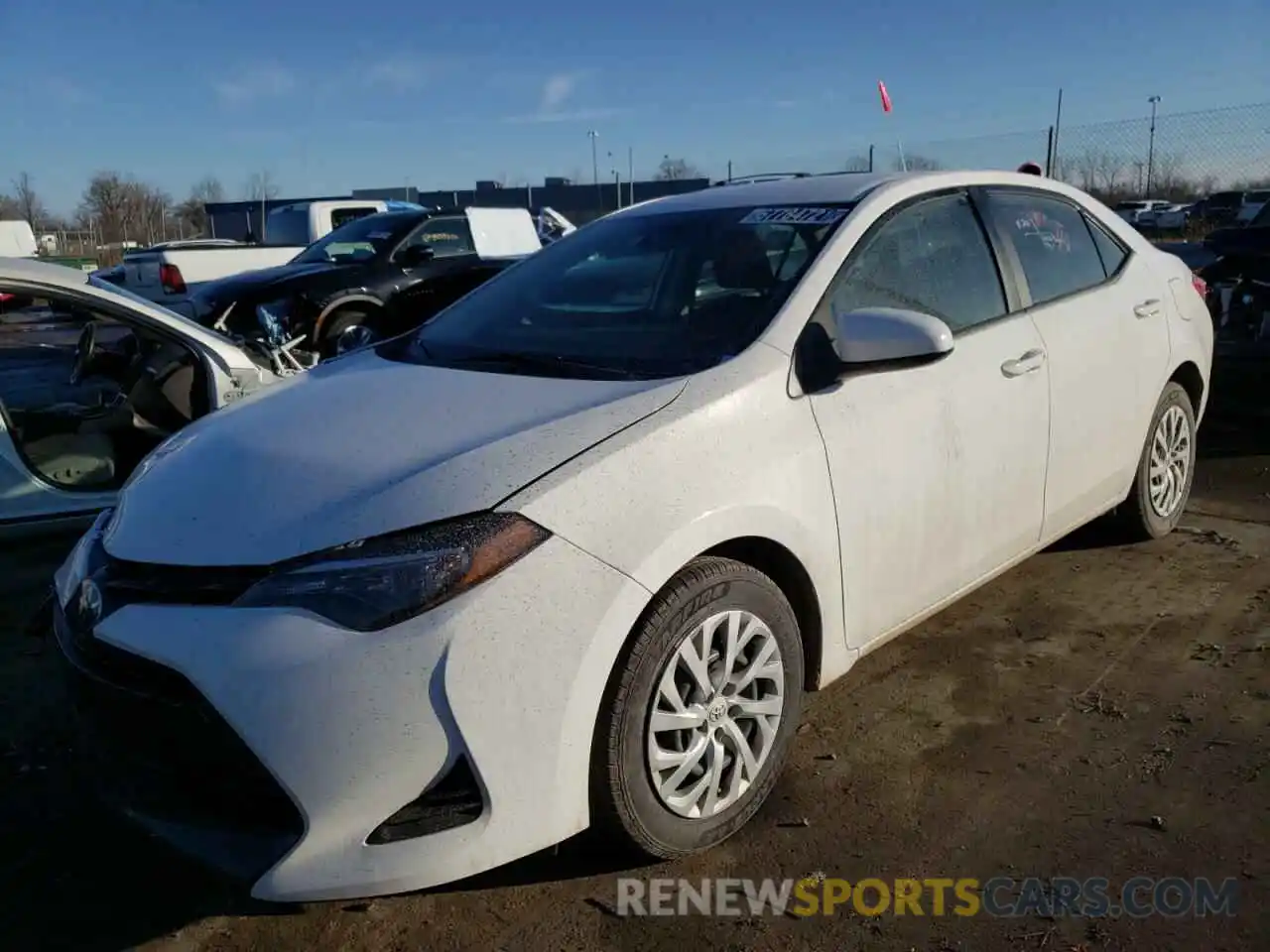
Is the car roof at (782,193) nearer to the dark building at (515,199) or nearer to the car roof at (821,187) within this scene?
the car roof at (821,187)

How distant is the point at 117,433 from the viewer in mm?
5176

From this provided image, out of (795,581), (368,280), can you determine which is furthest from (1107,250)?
(368,280)

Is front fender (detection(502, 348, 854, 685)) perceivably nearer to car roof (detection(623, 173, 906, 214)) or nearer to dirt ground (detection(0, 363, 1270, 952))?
dirt ground (detection(0, 363, 1270, 952))

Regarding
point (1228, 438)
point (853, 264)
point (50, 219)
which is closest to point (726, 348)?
point (853, 264)

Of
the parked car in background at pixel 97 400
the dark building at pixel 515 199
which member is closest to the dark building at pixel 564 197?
the dark building at pixel 515 199

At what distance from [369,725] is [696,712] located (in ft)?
2.66

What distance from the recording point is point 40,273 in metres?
4.75

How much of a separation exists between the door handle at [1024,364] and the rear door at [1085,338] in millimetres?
81

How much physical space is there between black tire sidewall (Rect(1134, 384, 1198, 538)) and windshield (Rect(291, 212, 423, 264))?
7388 millimetres

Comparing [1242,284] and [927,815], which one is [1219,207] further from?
[927,815]

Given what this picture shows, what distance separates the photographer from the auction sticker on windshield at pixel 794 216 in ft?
10.9

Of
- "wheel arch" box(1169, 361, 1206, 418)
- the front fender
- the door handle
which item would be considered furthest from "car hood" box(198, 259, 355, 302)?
the front fender

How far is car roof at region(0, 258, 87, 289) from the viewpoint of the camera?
15.2 feet

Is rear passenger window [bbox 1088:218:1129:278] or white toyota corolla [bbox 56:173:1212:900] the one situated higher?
rear passenger window [bbox 1088:218:1129:278]
